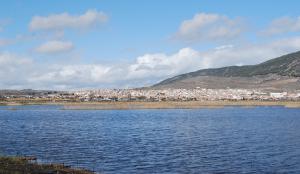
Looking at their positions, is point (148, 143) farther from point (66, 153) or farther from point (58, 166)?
point (58, 166)

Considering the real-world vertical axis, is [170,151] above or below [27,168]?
below

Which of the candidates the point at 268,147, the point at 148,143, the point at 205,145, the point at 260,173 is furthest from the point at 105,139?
the point at 260,173

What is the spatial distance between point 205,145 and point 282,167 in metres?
18.3

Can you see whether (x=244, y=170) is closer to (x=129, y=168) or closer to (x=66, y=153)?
(x=129, y=168)

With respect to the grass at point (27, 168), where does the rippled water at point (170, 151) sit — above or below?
below

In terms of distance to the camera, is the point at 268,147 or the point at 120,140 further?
the point at 120,140

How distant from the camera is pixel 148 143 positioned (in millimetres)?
63688

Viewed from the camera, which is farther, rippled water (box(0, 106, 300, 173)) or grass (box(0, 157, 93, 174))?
rippled water (box(0, 106, 300, 173))

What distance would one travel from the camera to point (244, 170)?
42.3m

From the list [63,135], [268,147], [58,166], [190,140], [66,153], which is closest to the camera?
[58,166]

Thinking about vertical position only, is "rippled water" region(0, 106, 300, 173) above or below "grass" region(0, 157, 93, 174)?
below

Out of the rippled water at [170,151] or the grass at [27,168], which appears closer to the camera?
the grass at [27,168]

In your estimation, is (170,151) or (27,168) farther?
(170,151)

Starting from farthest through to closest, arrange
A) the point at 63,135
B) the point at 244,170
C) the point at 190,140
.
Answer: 1. the point at 63,135
2. the point at 190,140
3. the point at 244,170
